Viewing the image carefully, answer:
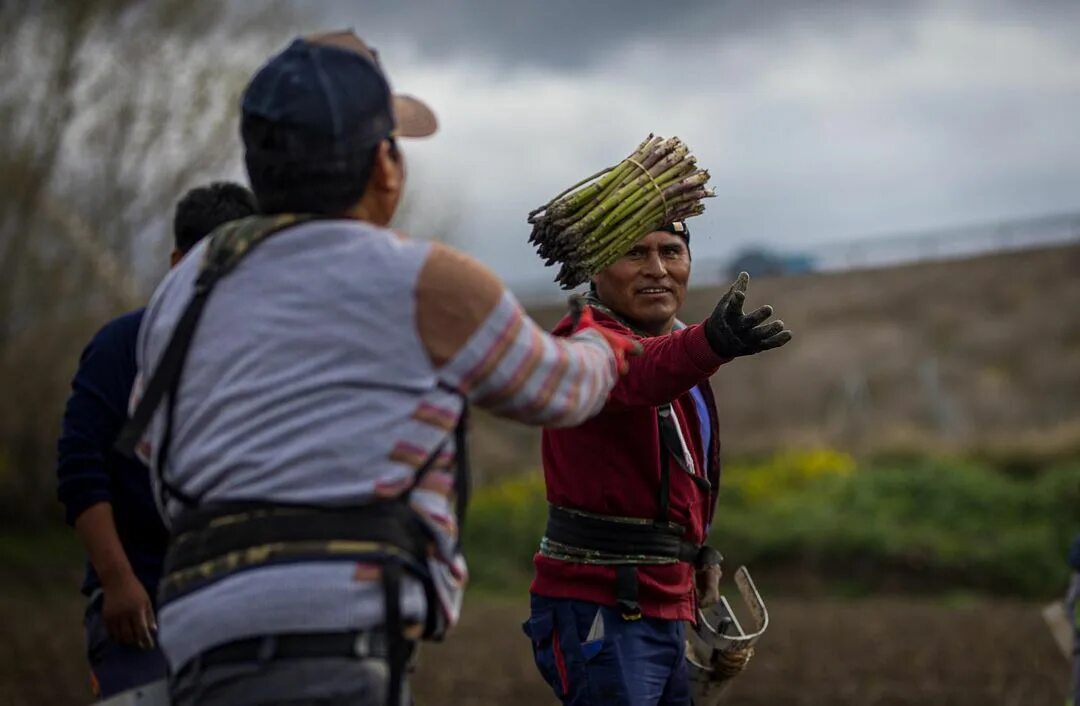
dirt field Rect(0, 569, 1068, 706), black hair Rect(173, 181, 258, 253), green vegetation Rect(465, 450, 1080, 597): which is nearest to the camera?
black hair Rect(173, 181, 258, 253)

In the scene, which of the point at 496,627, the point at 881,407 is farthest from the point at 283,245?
the point at 881,407

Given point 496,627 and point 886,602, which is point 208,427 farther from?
point 886,602

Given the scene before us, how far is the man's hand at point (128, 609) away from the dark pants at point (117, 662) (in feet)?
0.28

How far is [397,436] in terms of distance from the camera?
3215 mm

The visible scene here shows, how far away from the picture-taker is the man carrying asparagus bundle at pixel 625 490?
15.9 feet

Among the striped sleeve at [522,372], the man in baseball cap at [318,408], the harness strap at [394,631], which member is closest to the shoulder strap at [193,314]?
the man in baseball cap at [318,408]

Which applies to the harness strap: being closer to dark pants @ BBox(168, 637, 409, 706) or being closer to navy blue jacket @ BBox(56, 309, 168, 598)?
dark pants @ BBox(168, 637, 409, 706)

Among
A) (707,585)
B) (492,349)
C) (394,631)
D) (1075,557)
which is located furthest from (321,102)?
(1075,557)

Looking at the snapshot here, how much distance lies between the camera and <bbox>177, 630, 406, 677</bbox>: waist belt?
3.11 meters

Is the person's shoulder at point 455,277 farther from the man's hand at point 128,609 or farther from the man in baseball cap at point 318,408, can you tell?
the man's hand at point 128,609

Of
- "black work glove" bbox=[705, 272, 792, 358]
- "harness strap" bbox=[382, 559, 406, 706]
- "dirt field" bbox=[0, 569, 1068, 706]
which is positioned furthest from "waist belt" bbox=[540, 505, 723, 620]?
"dirt field" bbox=[0, 569, 1068, 706]

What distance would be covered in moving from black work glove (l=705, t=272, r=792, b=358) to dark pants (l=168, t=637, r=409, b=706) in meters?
1.52

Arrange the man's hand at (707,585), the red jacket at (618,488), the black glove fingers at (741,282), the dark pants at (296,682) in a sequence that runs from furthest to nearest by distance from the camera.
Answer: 1. the man's hand at (707,585)
2. the red jacket at (618,488)
3. the black glove fingers at (741,282)
4. the dark pants at (296,682)

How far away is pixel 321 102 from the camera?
10.7 ft
